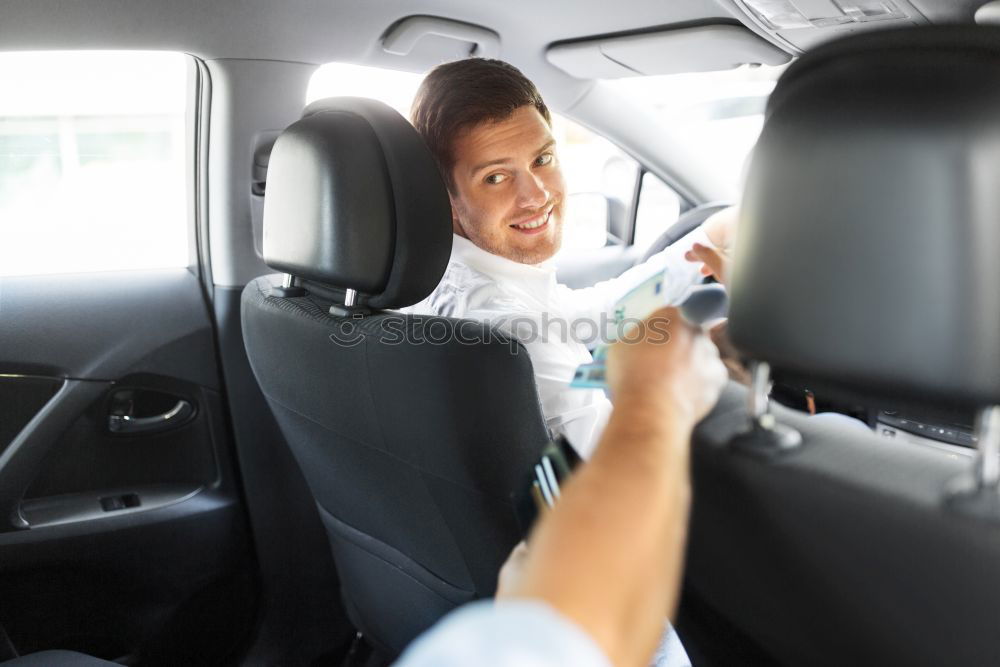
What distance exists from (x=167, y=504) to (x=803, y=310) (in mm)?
1931

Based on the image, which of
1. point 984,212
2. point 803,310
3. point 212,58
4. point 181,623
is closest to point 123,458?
point 181,623

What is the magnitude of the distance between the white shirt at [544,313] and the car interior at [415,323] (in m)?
0.20

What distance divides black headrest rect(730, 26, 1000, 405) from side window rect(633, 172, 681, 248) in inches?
88.3

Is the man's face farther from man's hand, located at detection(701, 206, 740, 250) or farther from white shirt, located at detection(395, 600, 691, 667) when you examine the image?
white shirt, located at detection(395, 600, 691, 667)

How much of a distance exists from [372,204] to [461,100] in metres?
0.47

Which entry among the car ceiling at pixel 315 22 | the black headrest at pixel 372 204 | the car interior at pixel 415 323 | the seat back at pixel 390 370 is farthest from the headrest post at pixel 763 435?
the car ceiling at pixel 315 22

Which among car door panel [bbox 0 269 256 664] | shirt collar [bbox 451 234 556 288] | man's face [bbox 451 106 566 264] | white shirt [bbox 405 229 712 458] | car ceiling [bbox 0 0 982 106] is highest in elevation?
car ceiling [bbox 0 0 982 106]

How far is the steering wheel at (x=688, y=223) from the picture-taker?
8.51ft

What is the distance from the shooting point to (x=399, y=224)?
4.56 feet

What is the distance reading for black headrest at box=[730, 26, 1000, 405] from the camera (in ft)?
2.04

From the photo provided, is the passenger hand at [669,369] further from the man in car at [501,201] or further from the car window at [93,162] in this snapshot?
the car window at [93,162]

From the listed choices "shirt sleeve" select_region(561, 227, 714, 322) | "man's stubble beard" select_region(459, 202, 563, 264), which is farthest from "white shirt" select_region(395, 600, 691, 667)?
"man's stubble beard" select_region(459, 202, 563, 264)

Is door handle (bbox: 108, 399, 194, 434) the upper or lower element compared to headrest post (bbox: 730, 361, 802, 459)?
lower

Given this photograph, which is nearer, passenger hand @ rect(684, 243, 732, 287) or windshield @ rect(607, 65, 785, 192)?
passenger hand @ rect(684, 243, 732, 287)
